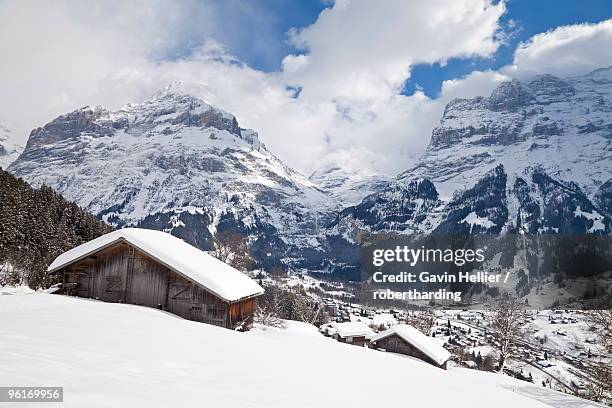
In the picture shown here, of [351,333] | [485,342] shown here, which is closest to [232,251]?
[351,333]

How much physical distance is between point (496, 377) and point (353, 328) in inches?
996

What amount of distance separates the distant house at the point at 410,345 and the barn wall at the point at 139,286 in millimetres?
23997

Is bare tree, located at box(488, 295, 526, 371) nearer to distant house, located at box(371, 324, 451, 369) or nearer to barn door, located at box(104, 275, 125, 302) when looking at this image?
distant house, located at box(371, 324, 451, 369)

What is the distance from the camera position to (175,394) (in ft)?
21.3

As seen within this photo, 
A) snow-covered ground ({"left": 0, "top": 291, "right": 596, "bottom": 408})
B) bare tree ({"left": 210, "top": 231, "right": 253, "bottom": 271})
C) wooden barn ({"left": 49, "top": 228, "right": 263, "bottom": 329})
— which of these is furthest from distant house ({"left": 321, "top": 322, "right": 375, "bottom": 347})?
snow-covered ground ({"left": 0, "top": 291, "right": 596, "bottom": 408})

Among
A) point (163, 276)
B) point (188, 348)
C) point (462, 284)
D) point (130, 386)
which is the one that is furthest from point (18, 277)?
point (462, 284)

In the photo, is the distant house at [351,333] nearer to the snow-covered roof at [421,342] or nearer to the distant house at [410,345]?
the distant house at [410,345]

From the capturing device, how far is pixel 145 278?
2406cm

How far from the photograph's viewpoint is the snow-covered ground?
613 cm

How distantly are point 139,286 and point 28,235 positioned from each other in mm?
58534

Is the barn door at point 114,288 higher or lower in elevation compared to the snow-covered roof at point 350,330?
higher

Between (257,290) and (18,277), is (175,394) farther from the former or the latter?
(18,277)

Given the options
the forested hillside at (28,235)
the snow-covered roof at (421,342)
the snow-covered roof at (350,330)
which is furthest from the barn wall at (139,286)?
the snow-covered roof at (350,330)

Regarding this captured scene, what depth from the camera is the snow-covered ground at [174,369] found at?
613 cm
